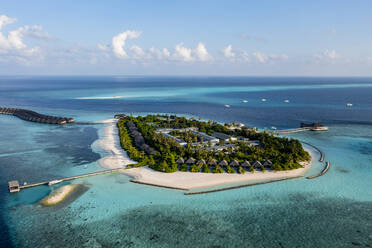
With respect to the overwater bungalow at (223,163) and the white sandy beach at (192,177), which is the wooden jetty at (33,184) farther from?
the overwater bungalow at (223,163)

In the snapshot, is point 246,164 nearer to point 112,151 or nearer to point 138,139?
point 138,139

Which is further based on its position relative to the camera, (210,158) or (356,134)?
(356,134)

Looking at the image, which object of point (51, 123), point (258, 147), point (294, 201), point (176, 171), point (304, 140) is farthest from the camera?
point (51, 123)

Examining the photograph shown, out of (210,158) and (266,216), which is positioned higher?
(210,158)

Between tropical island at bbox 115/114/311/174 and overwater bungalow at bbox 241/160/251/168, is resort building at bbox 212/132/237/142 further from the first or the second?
overwater bungalow at bbox 241/160/251/168

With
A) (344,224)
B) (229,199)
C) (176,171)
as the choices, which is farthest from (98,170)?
(344,224)

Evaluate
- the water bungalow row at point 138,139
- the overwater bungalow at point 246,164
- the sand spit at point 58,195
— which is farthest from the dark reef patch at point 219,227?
the water bungalow row at point 138,139

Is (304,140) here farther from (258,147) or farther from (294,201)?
(294,201)

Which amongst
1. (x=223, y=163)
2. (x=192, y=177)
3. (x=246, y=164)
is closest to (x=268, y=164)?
(x=246, y=164)
